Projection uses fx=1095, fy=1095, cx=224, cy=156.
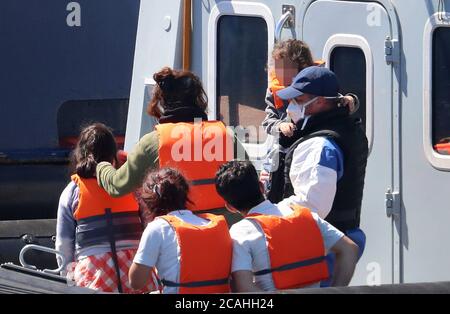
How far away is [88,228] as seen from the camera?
464 centimetres

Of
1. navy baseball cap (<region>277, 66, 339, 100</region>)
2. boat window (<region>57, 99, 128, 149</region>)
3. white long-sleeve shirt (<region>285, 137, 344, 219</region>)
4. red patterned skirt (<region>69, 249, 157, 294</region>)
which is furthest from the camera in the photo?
boat window (<region>57, 99, 128, 149</region>)

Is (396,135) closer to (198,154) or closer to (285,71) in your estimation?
(285,71)

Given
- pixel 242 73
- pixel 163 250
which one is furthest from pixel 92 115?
pixel 163 250

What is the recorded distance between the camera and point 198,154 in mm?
4523

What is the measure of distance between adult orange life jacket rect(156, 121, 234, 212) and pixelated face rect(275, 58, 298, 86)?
46 cm

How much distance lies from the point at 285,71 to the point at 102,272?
1.21 metres

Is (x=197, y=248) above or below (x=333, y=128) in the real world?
below

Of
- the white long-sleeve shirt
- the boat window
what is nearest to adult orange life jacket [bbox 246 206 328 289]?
the white long-sleeve shirt

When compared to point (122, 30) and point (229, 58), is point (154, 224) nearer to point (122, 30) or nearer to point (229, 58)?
point (229, 58)

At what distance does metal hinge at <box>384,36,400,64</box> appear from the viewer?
4.82 meters

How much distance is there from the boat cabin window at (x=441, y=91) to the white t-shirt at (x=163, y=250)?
1371mm

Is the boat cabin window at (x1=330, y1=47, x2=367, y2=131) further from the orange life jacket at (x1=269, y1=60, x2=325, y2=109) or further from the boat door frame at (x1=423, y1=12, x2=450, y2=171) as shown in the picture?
the boat door frame at (x1=423, y1=12, x2=450, y2=171)

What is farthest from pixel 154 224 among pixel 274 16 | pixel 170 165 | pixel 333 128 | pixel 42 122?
pixel 42 122

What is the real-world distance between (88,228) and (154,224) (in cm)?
74
